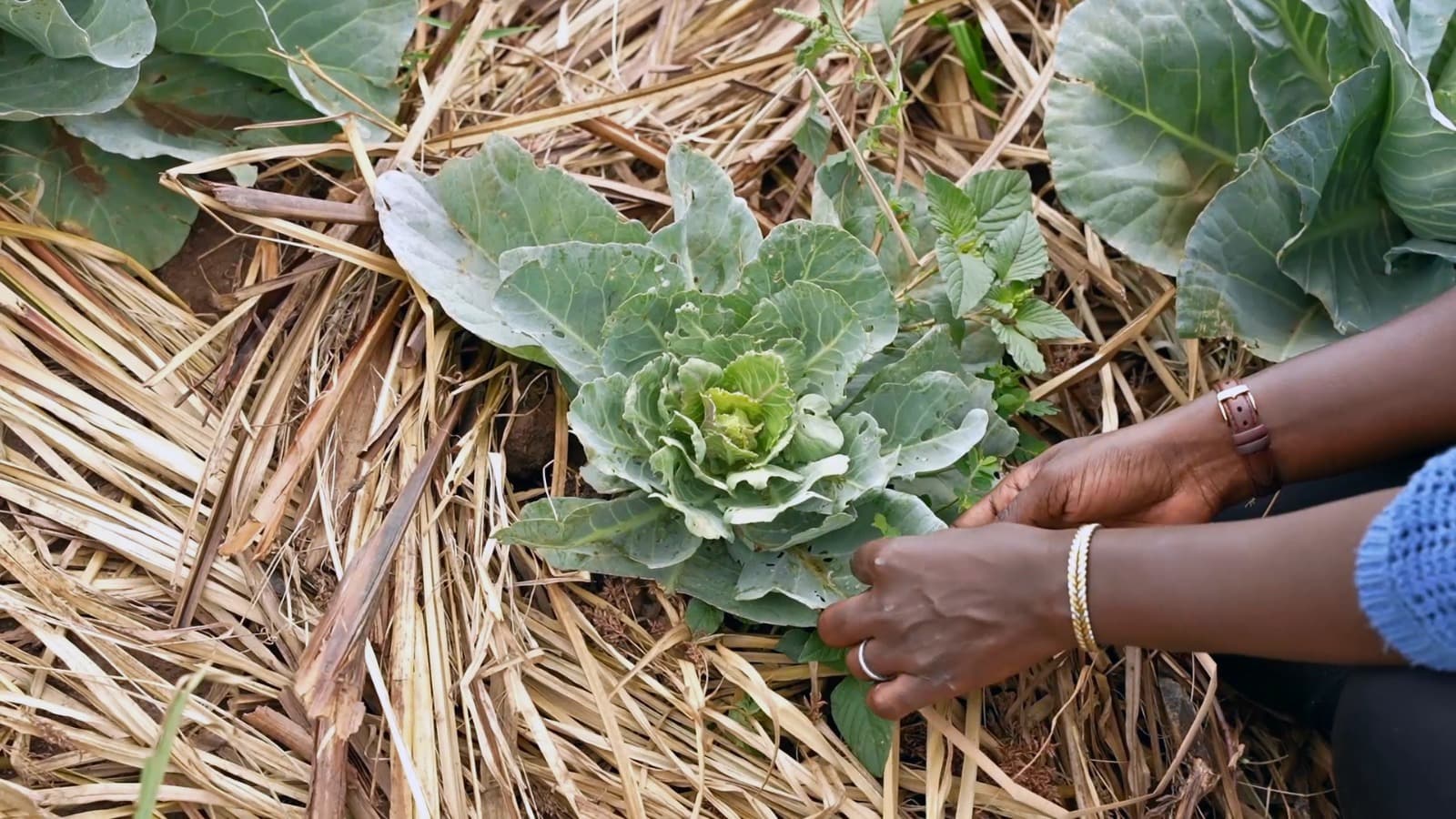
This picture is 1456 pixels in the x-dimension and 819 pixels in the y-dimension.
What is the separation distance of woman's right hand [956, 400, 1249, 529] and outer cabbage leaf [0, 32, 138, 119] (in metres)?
1.26

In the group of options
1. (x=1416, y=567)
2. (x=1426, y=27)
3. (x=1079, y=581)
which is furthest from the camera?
(x=1426, y=27)

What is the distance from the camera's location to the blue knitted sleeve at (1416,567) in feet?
3.09

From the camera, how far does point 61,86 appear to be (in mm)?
1536

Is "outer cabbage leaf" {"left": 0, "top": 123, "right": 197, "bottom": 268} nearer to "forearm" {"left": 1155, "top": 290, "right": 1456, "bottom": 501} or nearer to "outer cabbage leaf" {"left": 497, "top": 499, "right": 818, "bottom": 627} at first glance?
"outer cabbage leaf" {"left": 497, "top": 499, "right": 818, "bottom": 627}

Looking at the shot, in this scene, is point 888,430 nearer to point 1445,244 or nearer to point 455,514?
point 455,514

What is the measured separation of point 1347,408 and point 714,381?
0.72 m

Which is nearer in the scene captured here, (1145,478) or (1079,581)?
(1079,581)

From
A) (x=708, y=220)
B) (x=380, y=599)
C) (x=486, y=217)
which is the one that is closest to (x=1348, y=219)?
(x=708, y=220)

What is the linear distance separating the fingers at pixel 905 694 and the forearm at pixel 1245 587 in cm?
19

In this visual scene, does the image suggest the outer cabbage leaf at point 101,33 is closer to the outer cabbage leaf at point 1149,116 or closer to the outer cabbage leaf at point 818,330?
the outer cabbage leaf at point 818,330

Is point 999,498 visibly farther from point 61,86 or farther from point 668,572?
point 61,86

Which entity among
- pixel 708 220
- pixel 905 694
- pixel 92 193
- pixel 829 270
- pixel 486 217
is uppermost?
pixel 92 193

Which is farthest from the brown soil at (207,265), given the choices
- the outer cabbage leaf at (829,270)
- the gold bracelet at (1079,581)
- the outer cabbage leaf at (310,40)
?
the gold bracelet at (1079,581)

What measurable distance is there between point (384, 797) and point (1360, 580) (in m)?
1.07
